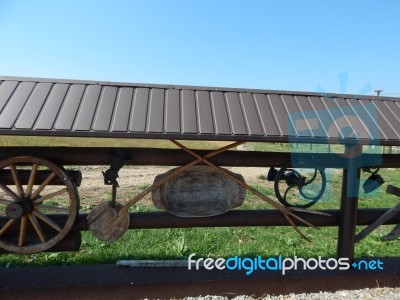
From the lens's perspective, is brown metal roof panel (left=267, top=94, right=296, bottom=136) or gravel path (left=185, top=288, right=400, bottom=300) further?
gravel path (left=185, top=288, right=400, bottom=300)

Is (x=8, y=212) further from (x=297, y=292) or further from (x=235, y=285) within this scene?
(x=297, y=292)

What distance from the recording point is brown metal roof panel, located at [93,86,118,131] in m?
3.08

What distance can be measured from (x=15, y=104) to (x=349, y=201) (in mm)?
4118

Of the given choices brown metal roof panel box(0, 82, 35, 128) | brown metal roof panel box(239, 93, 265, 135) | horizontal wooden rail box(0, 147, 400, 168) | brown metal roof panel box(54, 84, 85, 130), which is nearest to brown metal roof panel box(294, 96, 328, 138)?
brown metal roof panel box(239, 93, 265, 135)

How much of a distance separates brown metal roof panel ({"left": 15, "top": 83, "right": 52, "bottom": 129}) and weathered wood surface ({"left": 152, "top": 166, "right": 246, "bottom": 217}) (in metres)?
1.65

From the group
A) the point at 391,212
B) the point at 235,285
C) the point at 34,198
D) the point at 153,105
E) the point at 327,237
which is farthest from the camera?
the point at 327,237

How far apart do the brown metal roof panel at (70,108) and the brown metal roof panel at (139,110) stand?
566 millimetres

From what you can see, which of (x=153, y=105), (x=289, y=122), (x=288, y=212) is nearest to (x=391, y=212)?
(x=288, y=212)

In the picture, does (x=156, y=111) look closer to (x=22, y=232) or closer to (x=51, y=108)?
(x=51, y=108)

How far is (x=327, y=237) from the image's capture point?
678 centimetres

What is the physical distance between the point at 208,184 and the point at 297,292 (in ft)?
5.88

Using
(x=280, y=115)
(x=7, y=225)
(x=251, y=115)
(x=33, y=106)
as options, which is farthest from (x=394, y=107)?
(x=7, y=225)

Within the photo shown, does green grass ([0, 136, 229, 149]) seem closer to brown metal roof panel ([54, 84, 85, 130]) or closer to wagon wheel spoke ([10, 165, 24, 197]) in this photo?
wagon wheel spoke ([10, 165, 24, 197])

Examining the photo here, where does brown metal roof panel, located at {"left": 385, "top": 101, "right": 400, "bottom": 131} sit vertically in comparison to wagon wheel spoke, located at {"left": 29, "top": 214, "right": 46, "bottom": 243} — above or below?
above
